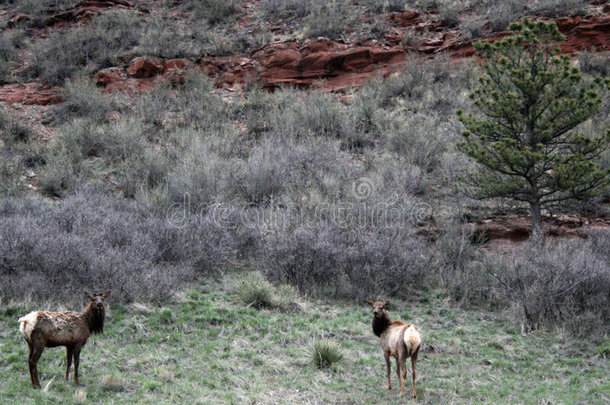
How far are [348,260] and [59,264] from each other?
481 centimetres

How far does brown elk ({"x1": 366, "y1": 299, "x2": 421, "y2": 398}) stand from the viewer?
535 centimetres

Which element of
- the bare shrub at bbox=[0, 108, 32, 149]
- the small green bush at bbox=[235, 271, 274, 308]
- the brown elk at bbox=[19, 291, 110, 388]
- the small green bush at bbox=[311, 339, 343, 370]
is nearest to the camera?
the brown elk at bbox=[19, 291, 110, 388]

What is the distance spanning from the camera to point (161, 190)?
42.2 feet

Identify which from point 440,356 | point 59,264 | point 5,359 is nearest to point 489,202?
point 440,356

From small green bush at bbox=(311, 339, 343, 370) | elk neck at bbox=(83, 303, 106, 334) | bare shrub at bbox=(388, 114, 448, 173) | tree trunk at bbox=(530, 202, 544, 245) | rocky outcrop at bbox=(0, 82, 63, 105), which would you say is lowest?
small green bush at bbox=(311, 339, 343, 370)

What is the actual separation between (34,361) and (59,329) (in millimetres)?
400

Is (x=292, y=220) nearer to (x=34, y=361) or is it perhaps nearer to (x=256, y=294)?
(x=256, y=294)

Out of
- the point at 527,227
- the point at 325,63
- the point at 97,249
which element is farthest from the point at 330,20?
the point at 97,249

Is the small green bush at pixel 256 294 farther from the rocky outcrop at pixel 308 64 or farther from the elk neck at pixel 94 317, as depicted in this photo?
the rocky outcrop at pixel 308 64

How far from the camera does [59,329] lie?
5465 mm

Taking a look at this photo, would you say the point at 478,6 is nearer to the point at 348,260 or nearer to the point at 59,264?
the point at 348,260

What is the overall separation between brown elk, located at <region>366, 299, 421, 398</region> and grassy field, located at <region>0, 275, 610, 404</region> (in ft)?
1.59

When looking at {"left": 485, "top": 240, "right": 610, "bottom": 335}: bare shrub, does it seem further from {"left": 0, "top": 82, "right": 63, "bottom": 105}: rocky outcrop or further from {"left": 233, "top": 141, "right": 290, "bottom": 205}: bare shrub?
{"left": 0, "top": 82, "right": 63, "bottom": 105}: rocky outcrop

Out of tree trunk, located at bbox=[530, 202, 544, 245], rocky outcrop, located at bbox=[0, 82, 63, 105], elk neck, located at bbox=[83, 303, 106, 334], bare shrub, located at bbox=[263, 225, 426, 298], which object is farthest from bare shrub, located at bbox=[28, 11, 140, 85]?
tree trunk, located at bbox=[530, 202, 544, 245]
